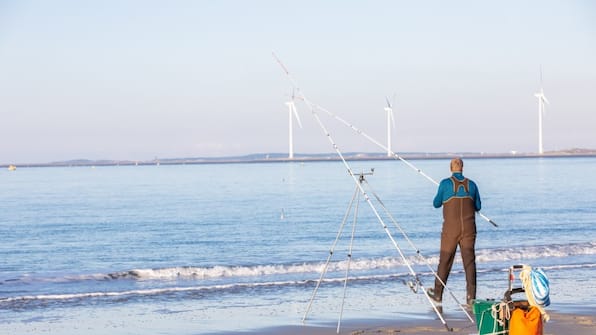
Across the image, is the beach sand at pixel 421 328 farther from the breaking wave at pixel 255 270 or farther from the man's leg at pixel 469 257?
the breaking wave at pixel 255 270

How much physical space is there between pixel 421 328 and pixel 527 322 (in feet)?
10.8

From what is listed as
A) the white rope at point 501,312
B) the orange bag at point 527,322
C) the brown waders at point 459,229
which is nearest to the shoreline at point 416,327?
the brown waders at point 459,229

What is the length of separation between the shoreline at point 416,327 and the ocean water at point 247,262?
1.21ft

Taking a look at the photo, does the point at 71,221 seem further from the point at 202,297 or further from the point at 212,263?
the point at 202,297

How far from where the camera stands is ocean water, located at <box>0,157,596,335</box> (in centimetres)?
1332

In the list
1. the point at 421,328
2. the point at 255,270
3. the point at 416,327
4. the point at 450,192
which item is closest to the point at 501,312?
the point at 450,192

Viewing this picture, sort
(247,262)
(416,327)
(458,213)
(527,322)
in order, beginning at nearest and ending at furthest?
(527,322), (458,213), (416,327), (247,262)

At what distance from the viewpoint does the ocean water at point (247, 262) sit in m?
13.3

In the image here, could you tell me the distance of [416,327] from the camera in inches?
459

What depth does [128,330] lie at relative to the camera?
12.1 metres

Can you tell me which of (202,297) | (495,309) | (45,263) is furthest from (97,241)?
(495,309)

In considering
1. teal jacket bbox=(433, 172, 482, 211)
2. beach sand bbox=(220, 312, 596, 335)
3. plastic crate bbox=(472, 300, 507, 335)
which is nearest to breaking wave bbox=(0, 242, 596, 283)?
beach sand bbox=(220, 312, 596, 335)

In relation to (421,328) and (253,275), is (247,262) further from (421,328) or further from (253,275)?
(421,328)

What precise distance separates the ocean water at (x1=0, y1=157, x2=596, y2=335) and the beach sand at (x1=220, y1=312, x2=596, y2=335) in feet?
1.52
